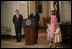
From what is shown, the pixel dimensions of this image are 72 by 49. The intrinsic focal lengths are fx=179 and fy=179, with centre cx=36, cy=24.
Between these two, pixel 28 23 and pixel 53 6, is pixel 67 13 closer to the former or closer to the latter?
pixel 53 6

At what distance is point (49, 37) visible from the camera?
1862mm

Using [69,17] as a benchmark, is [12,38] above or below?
below

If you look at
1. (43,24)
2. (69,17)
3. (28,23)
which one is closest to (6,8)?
(28,23)

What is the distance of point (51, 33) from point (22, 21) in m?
0.33

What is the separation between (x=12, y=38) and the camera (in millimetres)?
1932

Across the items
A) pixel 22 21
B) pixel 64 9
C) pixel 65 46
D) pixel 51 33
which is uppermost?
pixel 64 9

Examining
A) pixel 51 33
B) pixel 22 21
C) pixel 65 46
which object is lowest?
pixel 65 46

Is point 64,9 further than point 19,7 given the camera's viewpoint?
No

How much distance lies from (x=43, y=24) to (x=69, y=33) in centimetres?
29

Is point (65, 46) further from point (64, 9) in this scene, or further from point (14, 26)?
point (14, 26)

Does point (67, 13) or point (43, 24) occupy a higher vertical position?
point (67, 13)

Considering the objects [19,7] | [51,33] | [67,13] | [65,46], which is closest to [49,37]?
[51,33]

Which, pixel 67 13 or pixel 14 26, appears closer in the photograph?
pixel 67 13

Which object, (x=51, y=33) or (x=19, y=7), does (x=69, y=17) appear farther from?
(x=19, y=7)
